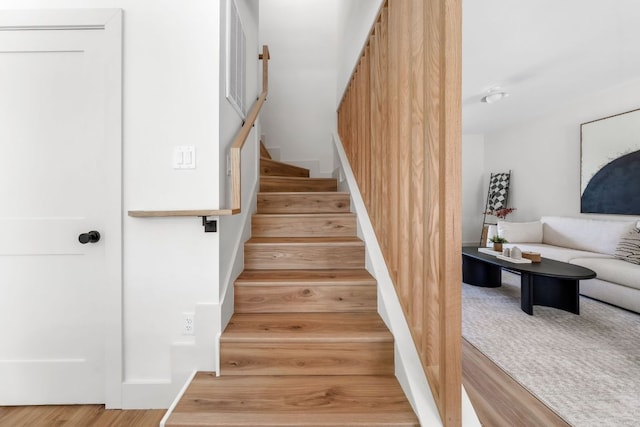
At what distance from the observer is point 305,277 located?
1.76 m

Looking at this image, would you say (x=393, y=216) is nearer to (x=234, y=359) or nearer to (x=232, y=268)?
(x=232, y=268)

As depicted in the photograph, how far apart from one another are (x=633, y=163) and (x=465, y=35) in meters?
2.73

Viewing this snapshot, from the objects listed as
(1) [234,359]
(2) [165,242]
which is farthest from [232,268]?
(1) [234,359]

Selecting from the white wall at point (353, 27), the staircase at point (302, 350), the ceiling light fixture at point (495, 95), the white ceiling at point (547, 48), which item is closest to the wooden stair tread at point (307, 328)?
the staircase at point (302, 350)

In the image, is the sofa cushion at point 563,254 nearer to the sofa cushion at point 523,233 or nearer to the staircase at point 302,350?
the sofa cushion at point 523,233

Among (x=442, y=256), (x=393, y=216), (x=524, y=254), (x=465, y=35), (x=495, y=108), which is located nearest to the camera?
(x=442, y=256)

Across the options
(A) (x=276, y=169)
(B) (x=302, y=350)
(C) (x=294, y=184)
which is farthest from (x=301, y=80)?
(B) (x=302, y=350)

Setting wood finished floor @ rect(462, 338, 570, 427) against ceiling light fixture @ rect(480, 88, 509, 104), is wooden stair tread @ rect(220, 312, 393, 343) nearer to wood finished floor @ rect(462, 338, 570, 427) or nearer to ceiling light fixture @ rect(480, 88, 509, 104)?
wood finished floor @ rect(462, 338, 570, 427)

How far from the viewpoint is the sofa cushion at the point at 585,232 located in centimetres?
328

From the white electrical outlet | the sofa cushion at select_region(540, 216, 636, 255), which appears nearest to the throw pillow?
the sofa cushion at select_region(540, 216, 636, 255)

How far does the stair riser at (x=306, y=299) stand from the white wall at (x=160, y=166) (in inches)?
10.5

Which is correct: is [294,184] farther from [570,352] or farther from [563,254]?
[563,254]

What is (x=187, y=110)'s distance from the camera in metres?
1.46

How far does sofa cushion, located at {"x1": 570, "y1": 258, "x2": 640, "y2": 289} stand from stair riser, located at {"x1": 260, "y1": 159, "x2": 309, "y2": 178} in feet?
11.2
